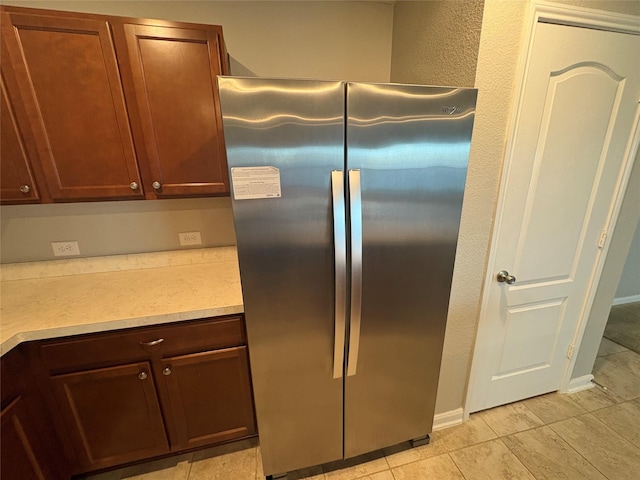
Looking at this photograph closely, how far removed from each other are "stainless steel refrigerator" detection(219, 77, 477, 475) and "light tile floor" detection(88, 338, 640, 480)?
26cm

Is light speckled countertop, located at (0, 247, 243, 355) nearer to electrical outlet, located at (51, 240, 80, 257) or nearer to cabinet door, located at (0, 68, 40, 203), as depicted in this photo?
electrical outlet, located at (51, 240, 80, 257)

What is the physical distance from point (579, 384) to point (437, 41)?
8.27 ft

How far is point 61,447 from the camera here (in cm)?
125

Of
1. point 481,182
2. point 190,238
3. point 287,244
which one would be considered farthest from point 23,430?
point 481,182

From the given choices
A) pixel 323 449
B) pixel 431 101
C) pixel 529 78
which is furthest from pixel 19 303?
pixel 529 78

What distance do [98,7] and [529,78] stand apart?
2.13 meters

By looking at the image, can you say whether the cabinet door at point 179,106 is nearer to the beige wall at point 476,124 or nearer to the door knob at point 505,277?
the beige wall at point 476,124

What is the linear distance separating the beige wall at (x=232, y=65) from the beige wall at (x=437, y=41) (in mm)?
171

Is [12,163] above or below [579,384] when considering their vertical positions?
above

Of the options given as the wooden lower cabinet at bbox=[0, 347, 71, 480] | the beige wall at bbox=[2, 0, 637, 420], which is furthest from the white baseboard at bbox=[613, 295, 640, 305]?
the wooden lower cabinet at bbox=[0, 347, 71, 480]

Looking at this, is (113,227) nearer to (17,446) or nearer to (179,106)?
(179,106)

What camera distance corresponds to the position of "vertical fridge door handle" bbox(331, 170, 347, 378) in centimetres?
98

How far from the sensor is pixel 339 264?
1045mm

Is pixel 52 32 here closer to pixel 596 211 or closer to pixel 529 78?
pixel 529 78
